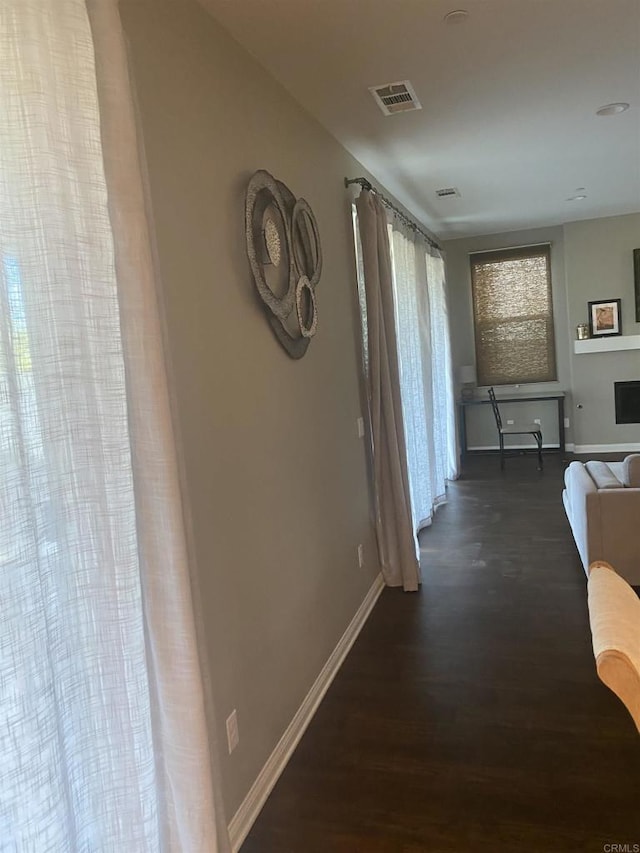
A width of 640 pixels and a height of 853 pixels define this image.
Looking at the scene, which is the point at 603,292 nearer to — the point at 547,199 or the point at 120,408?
the point at 547,199

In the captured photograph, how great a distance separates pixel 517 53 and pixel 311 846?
124 inches

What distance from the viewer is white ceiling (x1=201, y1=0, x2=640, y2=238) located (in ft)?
7.77

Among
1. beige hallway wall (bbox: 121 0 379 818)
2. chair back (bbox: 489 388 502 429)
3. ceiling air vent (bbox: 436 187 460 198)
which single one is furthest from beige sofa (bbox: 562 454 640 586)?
chair back (bbox: 489 388 502 429)

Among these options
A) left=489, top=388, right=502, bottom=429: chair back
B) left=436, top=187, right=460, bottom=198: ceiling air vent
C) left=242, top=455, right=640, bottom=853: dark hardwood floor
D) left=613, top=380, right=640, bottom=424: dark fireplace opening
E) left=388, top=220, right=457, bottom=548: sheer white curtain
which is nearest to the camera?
left=242, top=455, right=640, bottom=853: dark hardwood floor

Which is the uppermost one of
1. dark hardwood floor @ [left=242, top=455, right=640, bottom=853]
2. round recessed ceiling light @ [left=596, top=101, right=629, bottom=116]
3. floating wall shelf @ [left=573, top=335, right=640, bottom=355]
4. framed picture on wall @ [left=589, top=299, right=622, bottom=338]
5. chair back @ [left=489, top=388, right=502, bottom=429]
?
round recessed ceiling light @ [left=596, top=101, right=629, bottom=116]

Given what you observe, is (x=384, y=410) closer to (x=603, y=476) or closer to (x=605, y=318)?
(x=603, y=476)

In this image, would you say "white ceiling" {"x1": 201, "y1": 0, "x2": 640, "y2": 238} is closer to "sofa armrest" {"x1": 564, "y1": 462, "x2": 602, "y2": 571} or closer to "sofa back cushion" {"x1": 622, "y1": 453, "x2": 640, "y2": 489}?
"sofa back cushion" {"x1": 622, "y1": 453, "x2": 640, "y2": 489}

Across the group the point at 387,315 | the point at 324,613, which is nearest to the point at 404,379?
the point at 387,315

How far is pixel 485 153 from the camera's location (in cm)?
418

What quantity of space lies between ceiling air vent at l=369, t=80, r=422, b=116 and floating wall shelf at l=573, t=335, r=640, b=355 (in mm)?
5099

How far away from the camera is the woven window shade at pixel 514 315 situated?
779 centimetres

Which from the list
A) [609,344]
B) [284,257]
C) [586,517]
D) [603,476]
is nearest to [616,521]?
[586,517]

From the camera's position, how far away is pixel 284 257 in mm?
2621

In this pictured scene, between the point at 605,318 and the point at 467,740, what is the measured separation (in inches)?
248
